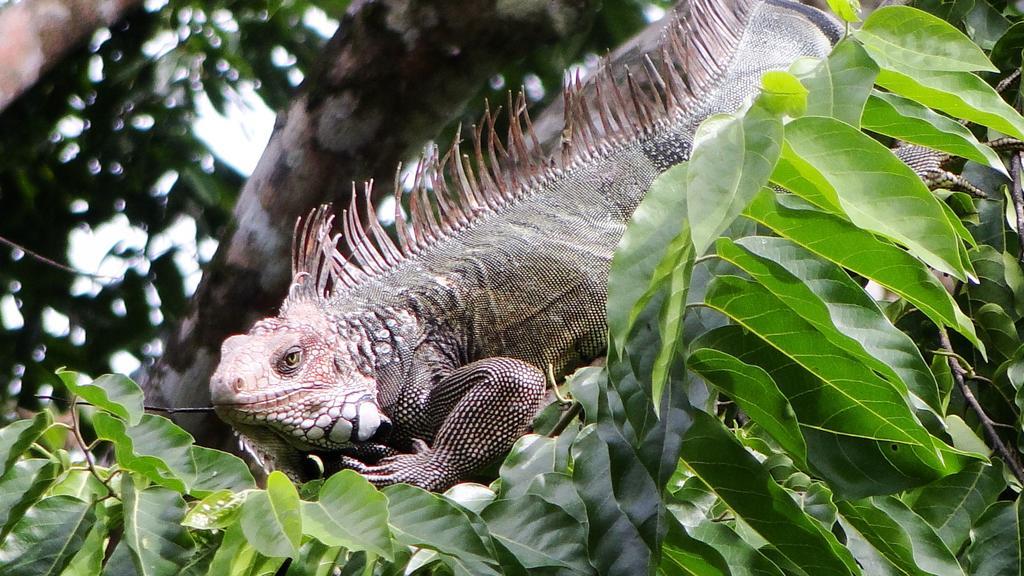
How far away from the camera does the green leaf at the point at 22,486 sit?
7.06 feet

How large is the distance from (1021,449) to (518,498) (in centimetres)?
143

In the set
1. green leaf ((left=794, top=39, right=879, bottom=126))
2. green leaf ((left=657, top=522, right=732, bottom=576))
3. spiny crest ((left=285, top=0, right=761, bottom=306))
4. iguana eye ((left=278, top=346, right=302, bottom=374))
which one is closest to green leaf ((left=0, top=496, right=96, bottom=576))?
green leaf ((left=657, top=522, right=732, bottom=576))

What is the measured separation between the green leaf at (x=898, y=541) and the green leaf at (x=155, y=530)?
130cm

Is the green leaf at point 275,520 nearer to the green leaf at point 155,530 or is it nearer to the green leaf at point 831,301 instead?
the green leaf at point 155,530

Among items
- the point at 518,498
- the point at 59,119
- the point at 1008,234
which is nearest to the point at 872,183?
the point at 518,498

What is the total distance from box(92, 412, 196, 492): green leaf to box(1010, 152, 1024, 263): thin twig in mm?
2502

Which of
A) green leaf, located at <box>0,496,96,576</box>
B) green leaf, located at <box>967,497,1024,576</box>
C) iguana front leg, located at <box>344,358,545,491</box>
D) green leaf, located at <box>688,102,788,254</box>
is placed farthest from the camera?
iguana front leg, located at <box>344,358,545,491</box>

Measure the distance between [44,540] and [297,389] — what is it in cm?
146

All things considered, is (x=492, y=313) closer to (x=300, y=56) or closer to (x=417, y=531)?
(x=417, y=531)

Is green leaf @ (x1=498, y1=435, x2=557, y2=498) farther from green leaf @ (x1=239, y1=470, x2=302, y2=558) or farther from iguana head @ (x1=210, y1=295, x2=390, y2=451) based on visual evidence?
iguana head @ (x1=210, y1=295, x2=390, y2=451)

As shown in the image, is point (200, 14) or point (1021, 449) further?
point (200, 14)

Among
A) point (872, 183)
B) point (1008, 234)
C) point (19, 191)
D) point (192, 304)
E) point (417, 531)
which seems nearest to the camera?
point (872, 183)

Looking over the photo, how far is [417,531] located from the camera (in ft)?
6.71

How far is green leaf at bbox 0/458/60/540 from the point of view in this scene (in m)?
2.15
